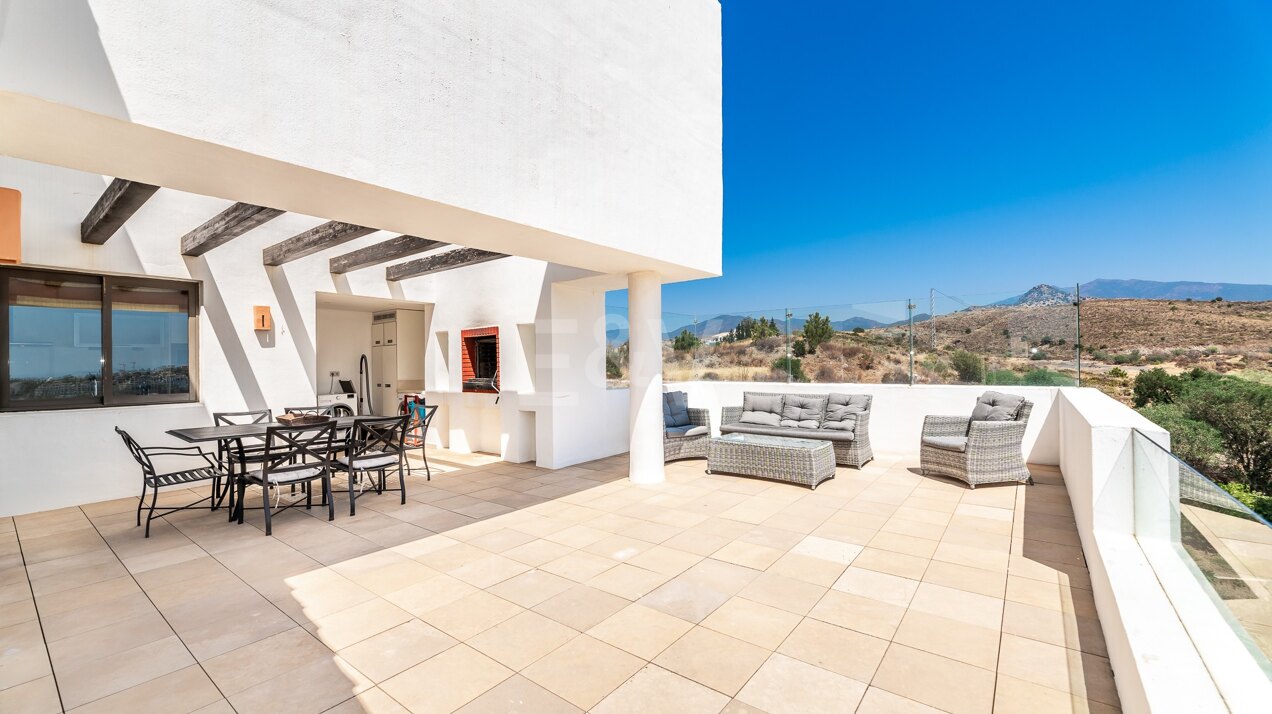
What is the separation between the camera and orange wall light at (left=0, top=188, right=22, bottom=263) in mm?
3373

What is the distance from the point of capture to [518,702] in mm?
2131

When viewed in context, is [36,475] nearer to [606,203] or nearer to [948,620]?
[606,203]

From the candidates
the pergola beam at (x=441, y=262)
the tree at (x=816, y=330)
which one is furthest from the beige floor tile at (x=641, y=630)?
the tree at (x=816, y=330)

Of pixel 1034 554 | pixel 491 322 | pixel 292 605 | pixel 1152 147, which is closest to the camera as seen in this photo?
pixel 292 605

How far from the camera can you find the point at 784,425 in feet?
23.9

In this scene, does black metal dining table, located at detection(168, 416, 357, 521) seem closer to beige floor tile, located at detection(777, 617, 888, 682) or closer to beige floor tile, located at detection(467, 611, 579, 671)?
beige floor tile, located at detection(467, 611, 579, 671)

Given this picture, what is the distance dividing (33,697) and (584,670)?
93.8 inches

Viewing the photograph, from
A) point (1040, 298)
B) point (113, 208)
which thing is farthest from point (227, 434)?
point (1040, 298)

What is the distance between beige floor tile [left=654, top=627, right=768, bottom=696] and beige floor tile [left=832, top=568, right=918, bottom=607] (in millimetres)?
987

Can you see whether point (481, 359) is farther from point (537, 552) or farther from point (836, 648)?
point (836, 648)

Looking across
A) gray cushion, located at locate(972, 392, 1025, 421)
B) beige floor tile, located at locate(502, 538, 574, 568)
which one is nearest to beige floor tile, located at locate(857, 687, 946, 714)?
beige floor tile, located at locate(502, 538, 574, 568)

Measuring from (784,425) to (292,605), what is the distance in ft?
19.6

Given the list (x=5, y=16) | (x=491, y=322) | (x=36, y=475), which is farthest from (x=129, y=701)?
(x=491, y=322)

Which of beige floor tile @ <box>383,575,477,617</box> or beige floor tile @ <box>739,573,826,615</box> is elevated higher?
beige floor tile @ <box>739,573,826,615</box>
